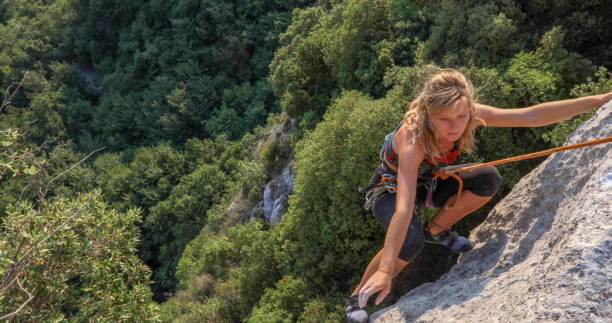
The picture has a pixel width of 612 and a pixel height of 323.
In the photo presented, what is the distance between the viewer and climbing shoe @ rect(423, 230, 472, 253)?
5090mm

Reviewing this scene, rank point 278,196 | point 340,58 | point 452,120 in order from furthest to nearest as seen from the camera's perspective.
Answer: point 278,196, point 340,58, point 452,120

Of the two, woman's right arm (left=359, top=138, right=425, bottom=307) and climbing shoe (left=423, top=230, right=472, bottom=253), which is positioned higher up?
woman's right arm (left=359, top=138, right=425, bottom=307)

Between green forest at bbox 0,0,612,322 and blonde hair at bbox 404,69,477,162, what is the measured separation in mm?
2321

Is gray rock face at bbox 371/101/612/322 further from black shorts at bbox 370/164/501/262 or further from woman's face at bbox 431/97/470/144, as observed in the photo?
woman's face at bbox 431/97/470/144

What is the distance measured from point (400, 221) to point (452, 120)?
106 centimetres

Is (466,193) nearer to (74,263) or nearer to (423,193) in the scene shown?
(423,193)

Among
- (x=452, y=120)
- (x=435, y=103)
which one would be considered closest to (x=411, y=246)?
(x=452, y=120)

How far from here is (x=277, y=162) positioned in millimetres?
17219

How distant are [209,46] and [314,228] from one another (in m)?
28.4

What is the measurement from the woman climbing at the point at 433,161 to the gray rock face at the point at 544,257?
0.41m

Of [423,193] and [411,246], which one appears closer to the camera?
[411,246]

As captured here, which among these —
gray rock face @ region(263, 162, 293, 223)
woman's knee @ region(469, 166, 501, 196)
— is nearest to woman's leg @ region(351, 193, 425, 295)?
woman's knee @ region(469, 166, 501, 196)

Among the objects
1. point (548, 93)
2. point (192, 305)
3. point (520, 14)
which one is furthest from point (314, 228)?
point (192, 305)

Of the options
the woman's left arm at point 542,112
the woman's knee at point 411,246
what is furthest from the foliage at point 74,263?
the woman's left arm at point 542,112
